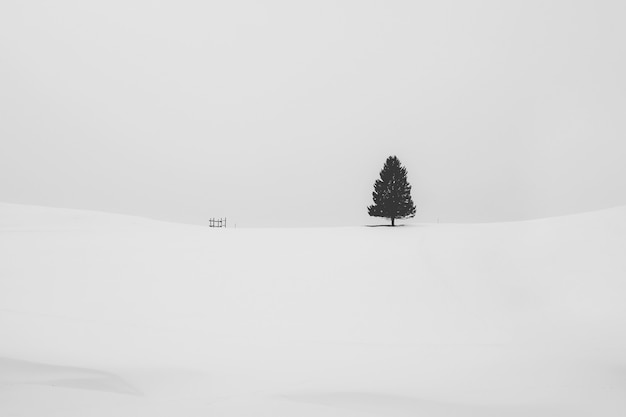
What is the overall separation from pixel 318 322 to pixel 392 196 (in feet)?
62.5

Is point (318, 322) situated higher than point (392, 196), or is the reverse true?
point (392, 196)

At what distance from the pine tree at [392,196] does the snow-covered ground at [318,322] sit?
527cm

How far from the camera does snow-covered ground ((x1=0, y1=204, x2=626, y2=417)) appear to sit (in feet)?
26.2

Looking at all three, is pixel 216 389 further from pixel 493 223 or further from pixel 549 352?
pixel 493 223

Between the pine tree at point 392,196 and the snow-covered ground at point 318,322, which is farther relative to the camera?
the pine tree at point 392,196

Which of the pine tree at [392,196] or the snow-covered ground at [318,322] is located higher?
the pine tree at [392,196]

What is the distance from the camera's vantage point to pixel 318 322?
548 inches

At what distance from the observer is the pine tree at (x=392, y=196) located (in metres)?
31.0

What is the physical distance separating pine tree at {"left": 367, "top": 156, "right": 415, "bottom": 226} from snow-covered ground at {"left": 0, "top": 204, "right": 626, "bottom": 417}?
5.27m

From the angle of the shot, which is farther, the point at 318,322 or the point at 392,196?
the point at 392,196

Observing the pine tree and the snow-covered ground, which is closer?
the snow-covered ground

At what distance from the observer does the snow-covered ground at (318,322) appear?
8.00 metres

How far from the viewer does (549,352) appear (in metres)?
11.2

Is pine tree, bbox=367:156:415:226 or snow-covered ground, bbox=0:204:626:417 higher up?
pine tree, bbox=367:156:415:226
